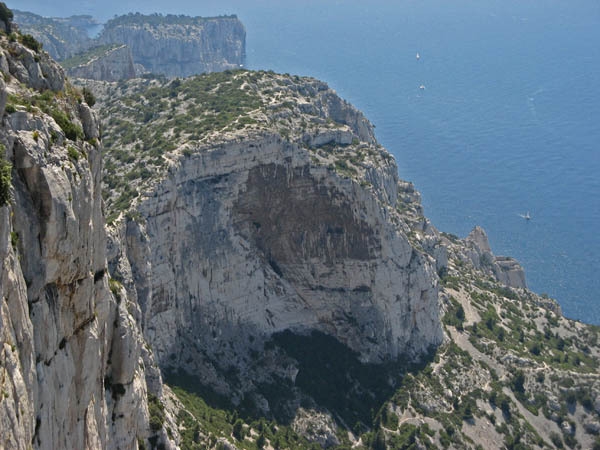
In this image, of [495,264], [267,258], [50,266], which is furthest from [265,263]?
[495,264]

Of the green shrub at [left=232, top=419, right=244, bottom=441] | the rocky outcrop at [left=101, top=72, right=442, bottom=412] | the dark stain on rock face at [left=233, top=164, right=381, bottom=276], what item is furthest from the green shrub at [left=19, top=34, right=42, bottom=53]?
the dark stain on rock face at [left=233, top=164, right=381, bottom=276]

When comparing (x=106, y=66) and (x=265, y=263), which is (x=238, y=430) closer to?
(x=265, y=263)

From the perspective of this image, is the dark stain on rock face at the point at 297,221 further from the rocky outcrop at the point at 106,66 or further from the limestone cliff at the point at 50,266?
the rocky outcrop at the point at 106,66

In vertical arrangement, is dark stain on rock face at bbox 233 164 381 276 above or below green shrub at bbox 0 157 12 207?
above

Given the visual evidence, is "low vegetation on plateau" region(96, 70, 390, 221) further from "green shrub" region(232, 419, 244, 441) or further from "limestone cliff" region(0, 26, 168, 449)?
"limestone cliff" region(0, 26, 168, 449)

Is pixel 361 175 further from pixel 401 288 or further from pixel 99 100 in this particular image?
pixel 99 100

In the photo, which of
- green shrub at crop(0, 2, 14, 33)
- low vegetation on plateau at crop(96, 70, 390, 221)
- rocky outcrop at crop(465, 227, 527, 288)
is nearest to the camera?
green shrub at crop(0, 2, 14, 33)

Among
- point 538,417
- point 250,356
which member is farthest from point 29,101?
point 538,417
